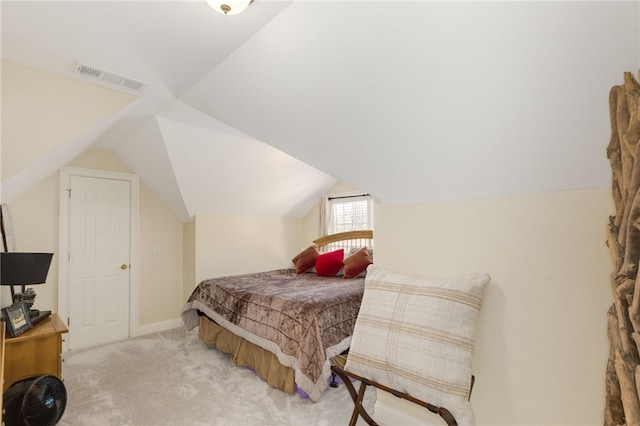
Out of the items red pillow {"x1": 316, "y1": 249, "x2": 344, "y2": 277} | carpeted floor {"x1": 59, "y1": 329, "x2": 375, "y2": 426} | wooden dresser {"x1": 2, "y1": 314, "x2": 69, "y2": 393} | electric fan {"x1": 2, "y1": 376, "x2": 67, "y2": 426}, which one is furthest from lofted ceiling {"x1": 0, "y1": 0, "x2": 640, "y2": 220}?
red pillow {"x1": 316, "y1": 249, "x2": 344, "y2": 277}

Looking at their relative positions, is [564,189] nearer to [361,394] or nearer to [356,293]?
[361,394]

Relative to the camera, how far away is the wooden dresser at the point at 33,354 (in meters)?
2.10

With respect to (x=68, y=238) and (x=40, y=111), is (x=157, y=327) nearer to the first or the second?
(x=68, y=238)

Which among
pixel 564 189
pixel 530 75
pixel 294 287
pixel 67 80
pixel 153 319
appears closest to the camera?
pixel 530 75

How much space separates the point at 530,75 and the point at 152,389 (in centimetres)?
338

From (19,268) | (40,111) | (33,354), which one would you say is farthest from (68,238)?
(40,111)

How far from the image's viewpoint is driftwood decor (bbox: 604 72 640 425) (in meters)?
0.80

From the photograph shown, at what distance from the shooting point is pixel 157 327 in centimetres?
445

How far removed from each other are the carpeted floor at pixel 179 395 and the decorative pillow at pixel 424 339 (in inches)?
32.3

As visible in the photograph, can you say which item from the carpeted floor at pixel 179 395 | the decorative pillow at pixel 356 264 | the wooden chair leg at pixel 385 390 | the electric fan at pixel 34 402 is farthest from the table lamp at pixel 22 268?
the decorative pillow at pixel 356 264

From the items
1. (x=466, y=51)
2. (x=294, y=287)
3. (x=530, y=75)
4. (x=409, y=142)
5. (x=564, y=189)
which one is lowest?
(x=294, y=287)

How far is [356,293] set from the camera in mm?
3102

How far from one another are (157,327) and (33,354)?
237 cm

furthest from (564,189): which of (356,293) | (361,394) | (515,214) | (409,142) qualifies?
(356,293)
